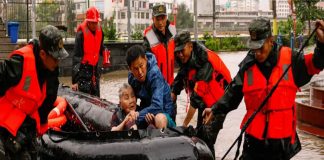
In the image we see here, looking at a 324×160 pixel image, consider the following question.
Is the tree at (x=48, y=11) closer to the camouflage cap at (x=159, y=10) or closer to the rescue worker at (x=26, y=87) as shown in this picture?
the camouflage cap at (x=159, y=10)

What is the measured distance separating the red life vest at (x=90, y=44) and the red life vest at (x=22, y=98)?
4.37m

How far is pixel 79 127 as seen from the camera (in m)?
7.71

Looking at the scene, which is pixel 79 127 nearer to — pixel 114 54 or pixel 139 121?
pixel 139 121

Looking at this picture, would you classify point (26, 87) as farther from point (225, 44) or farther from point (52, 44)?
point (225, 44)

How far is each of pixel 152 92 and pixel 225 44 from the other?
3277 cm

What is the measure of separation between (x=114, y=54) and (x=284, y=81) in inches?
692

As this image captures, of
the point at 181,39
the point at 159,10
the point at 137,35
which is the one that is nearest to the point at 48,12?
the point at 137,35

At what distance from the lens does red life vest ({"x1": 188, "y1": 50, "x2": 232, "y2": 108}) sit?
6762 millimetres

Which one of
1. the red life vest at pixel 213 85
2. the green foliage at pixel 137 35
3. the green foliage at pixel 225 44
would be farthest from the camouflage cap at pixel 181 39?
the green foliage at pixel 225 44

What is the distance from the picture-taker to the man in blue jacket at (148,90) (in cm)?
618

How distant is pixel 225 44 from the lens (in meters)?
38.9

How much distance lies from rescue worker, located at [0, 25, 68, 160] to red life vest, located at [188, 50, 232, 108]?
1789 millimetres

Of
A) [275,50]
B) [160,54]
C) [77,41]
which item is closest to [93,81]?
[77,41]

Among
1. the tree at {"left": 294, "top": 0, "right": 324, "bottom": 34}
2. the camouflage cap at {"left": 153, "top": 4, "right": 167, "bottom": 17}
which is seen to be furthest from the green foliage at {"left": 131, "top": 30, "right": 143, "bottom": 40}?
the tree at {"left": 294, "top": 0, "right": 324, "bottom": 34}
